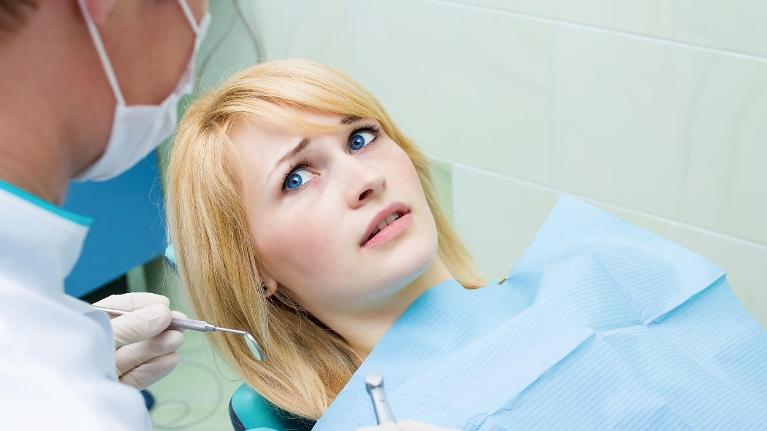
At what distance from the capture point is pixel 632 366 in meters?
1.49

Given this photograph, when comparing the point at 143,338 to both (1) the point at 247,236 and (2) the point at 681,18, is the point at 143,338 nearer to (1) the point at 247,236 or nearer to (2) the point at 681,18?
(1) the point at 247,236

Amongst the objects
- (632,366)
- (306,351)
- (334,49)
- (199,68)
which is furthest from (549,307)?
(199,68)

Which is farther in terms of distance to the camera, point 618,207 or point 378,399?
point 618,207

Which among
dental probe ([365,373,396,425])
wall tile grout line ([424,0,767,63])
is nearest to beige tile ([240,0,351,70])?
wall tile grout line ([424,0,767,63])

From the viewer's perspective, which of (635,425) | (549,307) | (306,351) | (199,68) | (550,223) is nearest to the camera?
(635,425)

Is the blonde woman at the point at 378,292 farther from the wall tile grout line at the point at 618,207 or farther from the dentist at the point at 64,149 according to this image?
the wall tile grout line at the point at 618,207

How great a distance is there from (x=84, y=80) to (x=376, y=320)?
744mm

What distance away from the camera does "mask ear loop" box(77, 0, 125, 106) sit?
1005 millimetres

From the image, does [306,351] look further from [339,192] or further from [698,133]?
[698,133]

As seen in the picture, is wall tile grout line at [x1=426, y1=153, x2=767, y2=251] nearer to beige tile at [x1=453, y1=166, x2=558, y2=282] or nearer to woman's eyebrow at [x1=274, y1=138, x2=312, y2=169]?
beige tile at [x1=453, y1=166, x2=558, y2=282]

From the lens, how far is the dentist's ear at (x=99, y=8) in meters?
0.99

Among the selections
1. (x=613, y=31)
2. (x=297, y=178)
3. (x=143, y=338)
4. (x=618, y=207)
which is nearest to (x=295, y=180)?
(x=297, y=178)

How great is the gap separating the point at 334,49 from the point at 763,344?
1538 millimetres

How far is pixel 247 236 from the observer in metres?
1.63
